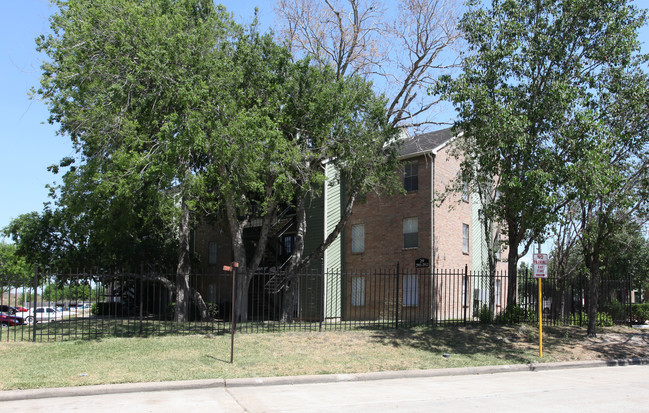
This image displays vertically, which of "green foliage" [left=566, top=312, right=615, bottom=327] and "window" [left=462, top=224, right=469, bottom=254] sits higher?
"window" [left=462, top=224, right=469, bottom=254]

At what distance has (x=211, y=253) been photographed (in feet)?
110

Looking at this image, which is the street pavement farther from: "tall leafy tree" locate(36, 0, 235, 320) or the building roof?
the building roof

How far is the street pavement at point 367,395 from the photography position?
804cm

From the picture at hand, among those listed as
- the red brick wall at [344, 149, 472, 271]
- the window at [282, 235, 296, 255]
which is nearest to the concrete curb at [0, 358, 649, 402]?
the red brick wall at [344, 149, 472, 271]

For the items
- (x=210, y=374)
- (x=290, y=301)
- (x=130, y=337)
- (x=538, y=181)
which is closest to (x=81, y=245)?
(x=290, y=301)

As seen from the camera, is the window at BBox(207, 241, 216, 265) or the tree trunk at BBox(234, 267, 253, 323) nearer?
the tree trunk at BBox(234, 267, 253, 323)

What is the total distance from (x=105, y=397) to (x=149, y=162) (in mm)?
7596

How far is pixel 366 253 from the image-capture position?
26422 mm

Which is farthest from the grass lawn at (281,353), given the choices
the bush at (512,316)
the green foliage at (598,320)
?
the green foliage at (598,320)

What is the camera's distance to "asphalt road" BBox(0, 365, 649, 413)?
26.2ft

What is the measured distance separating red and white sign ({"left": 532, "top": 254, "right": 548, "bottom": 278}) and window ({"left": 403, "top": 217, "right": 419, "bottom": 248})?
10.1 metres

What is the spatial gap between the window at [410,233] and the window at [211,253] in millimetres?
13921

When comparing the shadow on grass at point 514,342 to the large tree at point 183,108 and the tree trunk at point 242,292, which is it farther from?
the large tree at point 183,108

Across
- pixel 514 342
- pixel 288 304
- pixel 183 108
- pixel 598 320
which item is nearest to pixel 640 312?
pixel 598 320
